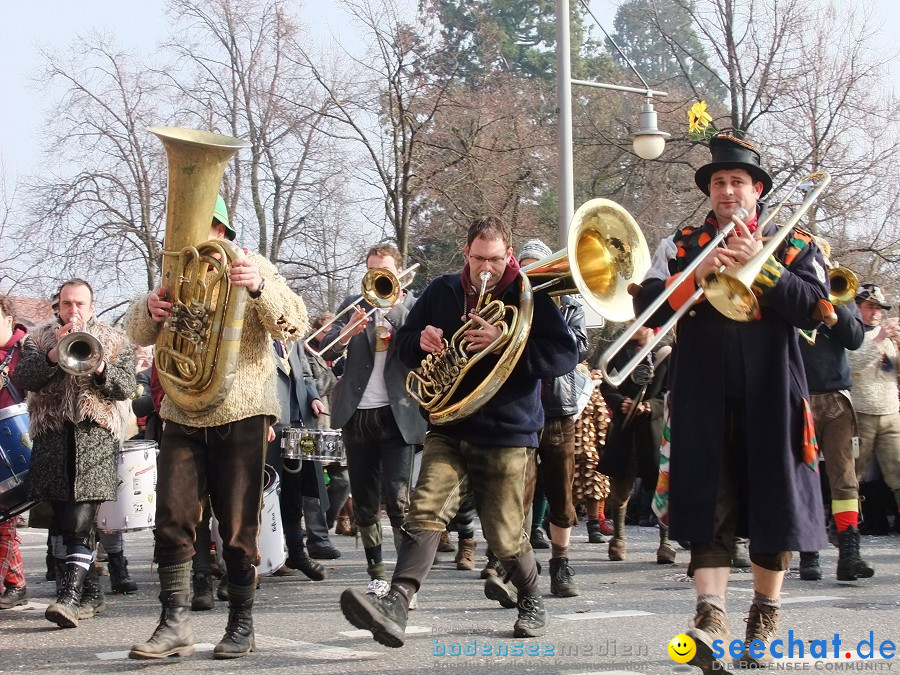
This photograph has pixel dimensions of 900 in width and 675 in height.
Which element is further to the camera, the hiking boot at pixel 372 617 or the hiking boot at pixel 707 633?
the hiking boot at pixel 372 617

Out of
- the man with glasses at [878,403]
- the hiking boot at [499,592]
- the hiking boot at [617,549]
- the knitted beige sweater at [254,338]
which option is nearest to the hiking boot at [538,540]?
the hiking boot at [617,549]

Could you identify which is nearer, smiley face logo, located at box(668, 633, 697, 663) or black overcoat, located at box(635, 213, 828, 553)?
smiley face logo, located at box(668, 633, 697, 663)

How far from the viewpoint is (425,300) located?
607 centimetres

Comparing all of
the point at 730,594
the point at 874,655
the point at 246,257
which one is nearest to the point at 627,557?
the point at 730,594

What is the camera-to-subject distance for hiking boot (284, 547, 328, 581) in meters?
8.66

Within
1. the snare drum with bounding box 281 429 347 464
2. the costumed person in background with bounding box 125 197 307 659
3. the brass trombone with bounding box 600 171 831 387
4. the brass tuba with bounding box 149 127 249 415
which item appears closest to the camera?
the brass trombone with bounding box 600 171 831 387

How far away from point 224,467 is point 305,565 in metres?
3.18

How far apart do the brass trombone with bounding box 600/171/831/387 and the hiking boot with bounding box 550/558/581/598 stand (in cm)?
284

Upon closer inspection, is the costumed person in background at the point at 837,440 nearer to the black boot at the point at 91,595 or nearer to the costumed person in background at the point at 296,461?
the costumed person in background at the point at 296,461

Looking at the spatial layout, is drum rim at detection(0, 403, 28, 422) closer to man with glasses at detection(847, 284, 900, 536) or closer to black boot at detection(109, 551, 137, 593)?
black boot at detection(109, 551, 137, 593)

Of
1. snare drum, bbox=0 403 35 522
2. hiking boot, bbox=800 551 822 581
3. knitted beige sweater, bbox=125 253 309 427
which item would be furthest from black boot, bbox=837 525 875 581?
snare drum, bbox=0 403 35 522

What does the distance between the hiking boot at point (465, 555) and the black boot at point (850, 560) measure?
8.74 ft

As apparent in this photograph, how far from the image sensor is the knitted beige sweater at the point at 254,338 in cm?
562

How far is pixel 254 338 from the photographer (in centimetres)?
584
